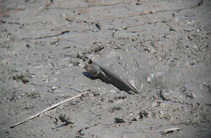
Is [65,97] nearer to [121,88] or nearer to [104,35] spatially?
[121,88]

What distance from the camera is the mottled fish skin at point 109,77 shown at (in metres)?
2.33

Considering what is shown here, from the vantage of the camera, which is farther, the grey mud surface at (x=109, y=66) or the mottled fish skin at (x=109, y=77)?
the mottled fish skin at (x=109, y=77)

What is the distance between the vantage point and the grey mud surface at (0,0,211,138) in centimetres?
192

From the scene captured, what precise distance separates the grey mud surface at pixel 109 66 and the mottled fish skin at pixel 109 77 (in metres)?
0.05

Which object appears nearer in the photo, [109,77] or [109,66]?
[109,77]

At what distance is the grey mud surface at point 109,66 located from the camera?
75.5 inches

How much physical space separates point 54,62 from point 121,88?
0.74 meters

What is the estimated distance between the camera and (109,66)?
254 centimetres

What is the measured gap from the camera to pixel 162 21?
311 centimetres

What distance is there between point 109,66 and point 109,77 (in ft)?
0.49

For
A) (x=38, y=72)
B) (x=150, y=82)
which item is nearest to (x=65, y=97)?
(x=38, y=72)

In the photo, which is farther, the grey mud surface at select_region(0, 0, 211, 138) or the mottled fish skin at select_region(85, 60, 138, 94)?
the mottled fish skin at select_region(85, 60, 138, 94)

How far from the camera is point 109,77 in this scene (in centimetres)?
243

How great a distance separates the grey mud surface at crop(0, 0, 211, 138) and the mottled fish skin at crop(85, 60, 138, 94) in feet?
0.18
